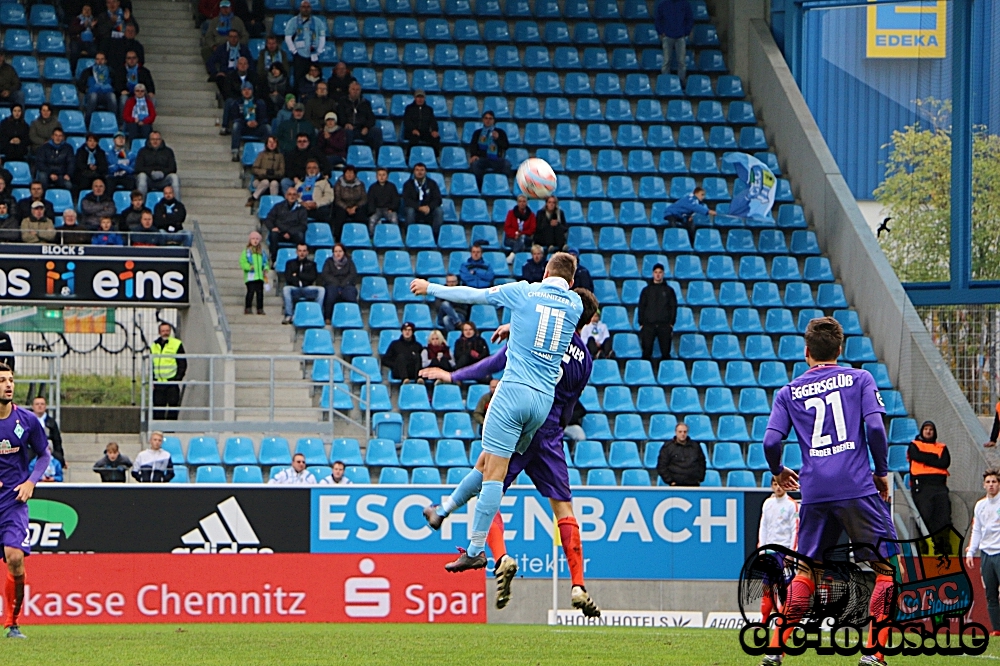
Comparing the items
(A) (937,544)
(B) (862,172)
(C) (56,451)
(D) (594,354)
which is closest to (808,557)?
(A) (937,544)

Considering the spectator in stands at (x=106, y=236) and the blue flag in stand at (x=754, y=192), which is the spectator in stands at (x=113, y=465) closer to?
the spectator in stands at (x=106, y=236)

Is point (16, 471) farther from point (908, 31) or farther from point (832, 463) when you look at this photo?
point (908, 31)

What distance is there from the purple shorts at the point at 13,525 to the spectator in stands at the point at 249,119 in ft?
46.9

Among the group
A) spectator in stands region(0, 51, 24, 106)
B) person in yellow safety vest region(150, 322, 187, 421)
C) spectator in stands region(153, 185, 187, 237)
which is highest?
spectator in stands region(0, 51, 24, 106)

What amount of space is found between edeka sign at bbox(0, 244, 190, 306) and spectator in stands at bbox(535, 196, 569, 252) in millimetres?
5499

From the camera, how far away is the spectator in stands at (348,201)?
82.4 feet

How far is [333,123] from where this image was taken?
1033 inches

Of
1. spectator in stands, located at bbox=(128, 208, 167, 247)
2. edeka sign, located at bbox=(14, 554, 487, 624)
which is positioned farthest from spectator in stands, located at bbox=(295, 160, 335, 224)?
edeka sign, located at bbox=(14, 554, 487, 624)

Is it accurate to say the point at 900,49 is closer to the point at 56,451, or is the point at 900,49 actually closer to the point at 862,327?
the point at 862,327

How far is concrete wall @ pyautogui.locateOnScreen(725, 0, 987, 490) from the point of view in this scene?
76.7 feet

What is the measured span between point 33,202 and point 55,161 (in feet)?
4.44

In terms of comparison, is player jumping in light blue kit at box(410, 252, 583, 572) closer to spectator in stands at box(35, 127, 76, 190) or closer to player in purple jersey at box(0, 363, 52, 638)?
player in purple jersey at box(0, 363, 52, 638)

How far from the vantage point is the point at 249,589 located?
1705 cm

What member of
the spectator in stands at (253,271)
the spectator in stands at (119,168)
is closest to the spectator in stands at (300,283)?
the spectator in stands at (253,271)
